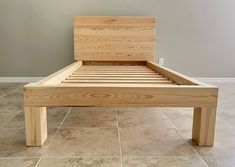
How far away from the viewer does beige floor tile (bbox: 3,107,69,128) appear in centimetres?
136

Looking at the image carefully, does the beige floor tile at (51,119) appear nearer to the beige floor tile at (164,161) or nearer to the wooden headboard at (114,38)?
the beige floor tile at (164,161)

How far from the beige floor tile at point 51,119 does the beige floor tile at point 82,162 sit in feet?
1.41

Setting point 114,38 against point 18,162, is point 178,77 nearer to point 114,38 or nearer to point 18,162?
point 18,162

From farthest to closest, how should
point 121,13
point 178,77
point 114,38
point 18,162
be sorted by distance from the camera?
point 121,13
point 114,38
point 178,77
point 18,162

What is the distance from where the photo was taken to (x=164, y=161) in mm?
954

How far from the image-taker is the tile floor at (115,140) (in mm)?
956

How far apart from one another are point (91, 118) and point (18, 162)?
0.63 metres

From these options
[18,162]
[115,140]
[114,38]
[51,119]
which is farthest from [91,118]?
[114,38]

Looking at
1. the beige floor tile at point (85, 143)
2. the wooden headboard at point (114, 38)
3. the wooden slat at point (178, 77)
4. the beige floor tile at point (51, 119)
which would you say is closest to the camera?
the beige floor tile at point (85, 143)

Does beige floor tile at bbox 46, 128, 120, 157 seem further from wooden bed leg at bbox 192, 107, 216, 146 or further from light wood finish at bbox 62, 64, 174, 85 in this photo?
wooden bed leg at bbox 192, 107, 216, 146

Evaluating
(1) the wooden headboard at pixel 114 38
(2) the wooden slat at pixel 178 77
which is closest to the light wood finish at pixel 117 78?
(2) the wooden slat at pixel 178 77

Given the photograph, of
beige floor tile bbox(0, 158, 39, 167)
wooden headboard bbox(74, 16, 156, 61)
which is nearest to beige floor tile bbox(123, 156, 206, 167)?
beige floor tile bbox(0, 158, 39, 167)

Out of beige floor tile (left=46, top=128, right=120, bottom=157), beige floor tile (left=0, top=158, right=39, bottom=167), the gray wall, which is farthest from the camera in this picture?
the gray wall

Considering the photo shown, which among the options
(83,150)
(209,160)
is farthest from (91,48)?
(209,160)
